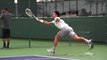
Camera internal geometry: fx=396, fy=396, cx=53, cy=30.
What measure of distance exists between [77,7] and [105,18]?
2208 millimetres

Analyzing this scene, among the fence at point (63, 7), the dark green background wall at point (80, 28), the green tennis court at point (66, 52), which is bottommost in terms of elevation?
the green tennis court at point (66, 52)

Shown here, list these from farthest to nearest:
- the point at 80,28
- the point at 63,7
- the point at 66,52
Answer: the point at 63,7, the point at 80,28, the point at 66,52

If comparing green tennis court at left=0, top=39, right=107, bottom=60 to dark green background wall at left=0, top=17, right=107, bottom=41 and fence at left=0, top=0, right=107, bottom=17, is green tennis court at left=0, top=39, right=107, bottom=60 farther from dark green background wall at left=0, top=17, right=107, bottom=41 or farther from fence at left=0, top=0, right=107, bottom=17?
fence at left=0, top=0, right=107, bottom=17

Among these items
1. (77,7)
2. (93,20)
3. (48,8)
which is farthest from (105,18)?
(48,8)

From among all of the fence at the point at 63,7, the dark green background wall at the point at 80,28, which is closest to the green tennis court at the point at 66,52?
the dark green background wall at the point at 80,28

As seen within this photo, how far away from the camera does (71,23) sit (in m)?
22.1

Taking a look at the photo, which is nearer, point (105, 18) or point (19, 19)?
point (105, 18)

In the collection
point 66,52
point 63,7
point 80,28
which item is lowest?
point 66,52

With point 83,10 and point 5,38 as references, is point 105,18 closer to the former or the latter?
point 83,10

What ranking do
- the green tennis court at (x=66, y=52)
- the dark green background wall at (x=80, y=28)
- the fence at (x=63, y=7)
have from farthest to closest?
the fence at (x=63, y=7)
the dark green background wall at (x=80, y=28)
the green tennis court at (x=66, y=52)

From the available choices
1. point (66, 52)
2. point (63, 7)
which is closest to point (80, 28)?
point (63, 7)

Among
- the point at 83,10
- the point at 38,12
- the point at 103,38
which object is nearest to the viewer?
the point at 103,38

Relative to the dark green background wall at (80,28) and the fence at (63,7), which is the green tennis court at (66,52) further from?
the fence at (63,7)

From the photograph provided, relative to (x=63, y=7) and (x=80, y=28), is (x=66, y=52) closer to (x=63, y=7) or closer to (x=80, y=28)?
(x=80, y=28)
